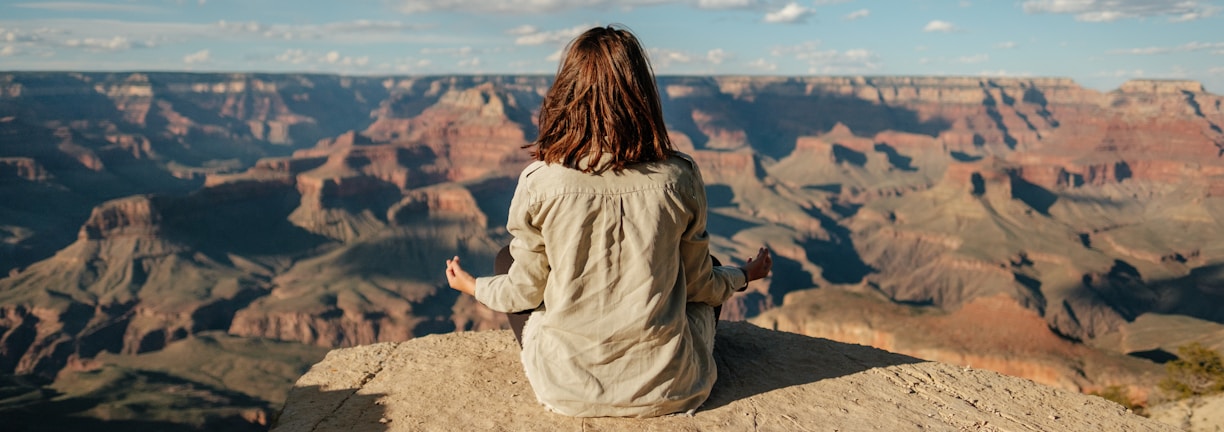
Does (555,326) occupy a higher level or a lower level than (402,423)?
higher

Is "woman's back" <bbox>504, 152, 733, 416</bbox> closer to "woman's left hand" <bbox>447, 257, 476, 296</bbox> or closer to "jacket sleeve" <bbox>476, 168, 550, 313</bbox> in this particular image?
"jacket sleeve" <bbox>476, 168, 550, 313</bbox>

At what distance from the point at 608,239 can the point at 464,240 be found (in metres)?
72.8

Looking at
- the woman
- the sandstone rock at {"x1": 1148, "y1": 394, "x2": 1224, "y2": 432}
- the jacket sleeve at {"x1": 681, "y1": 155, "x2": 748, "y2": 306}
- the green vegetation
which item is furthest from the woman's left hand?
the green vegetation

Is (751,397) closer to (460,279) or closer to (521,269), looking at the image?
(521,269)

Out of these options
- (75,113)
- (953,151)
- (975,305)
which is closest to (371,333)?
(975,305)

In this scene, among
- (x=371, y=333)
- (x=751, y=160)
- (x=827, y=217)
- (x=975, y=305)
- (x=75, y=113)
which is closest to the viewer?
(x=975, y=305)

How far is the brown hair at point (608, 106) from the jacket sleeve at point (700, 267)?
0.30 m

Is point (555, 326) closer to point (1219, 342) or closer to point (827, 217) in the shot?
point (1219, 342)

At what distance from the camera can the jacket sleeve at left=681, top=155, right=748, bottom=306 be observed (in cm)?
396

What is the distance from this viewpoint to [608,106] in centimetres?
376

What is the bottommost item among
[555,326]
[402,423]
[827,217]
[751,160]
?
[827,217]

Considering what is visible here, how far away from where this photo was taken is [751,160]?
11888 centimetres

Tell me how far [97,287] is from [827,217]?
8851cm

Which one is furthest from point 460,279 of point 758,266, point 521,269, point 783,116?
point 783,116
